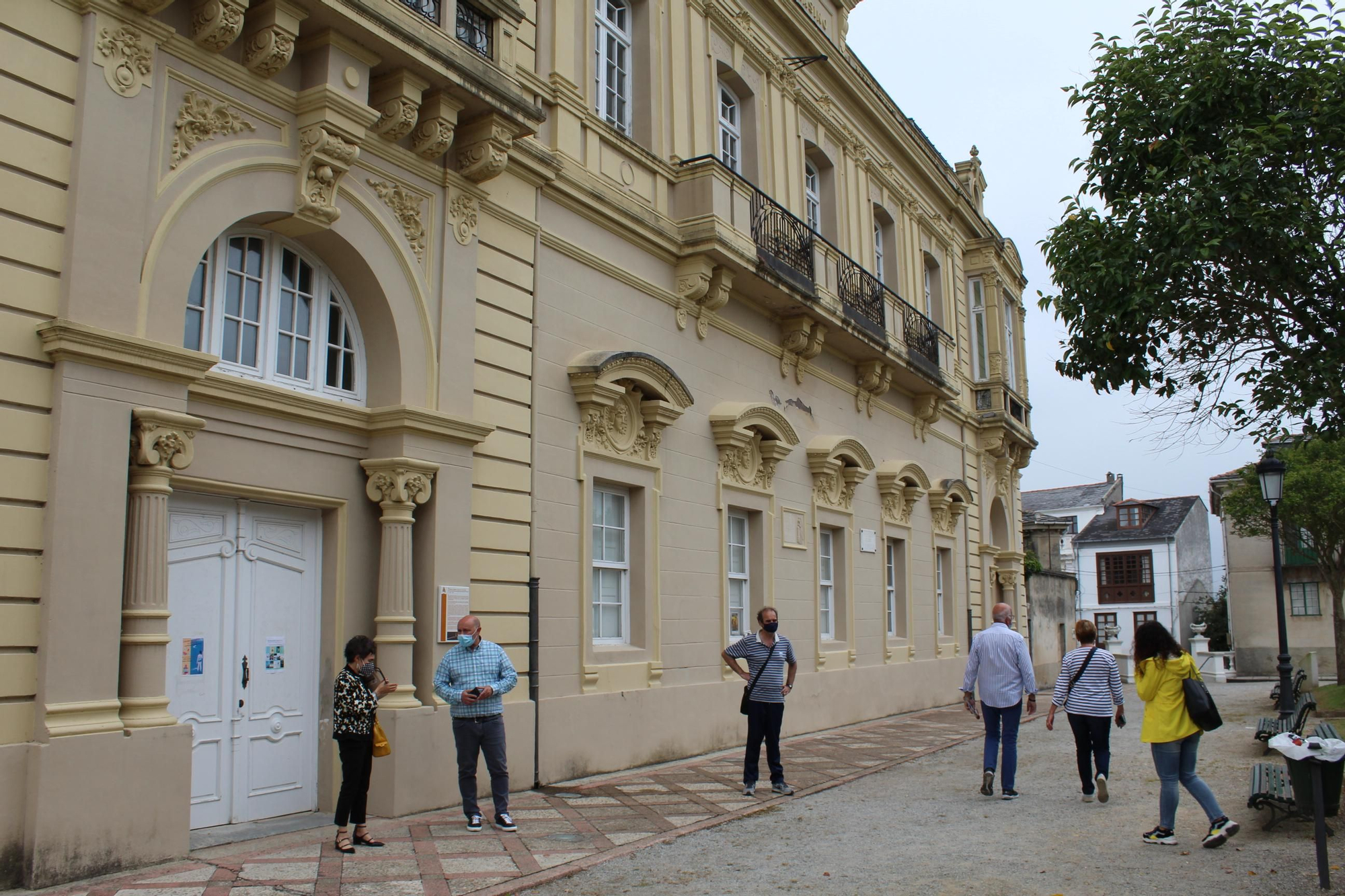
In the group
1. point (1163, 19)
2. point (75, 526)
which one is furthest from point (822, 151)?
point (75, 526)

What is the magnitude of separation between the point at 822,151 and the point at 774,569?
7.15m

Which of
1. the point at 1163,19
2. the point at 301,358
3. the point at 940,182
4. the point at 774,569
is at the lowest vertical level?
the point at 774,569

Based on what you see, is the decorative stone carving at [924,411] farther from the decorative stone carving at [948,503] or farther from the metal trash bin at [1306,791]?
the metal trash bin at [1306,791]

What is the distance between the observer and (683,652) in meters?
12.9

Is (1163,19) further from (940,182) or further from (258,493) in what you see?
(940,182)

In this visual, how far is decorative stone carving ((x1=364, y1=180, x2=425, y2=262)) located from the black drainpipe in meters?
3.18

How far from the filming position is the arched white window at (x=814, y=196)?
60.0 ft

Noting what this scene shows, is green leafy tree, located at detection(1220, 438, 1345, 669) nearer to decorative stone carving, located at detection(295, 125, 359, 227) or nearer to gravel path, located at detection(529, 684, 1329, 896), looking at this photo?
gravel path, located at detection(529, 684, 1329, 896)

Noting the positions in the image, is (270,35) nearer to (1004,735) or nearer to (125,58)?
(125,58)

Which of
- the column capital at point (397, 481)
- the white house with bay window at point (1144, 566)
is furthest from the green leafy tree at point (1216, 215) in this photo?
the white house with bay window at point (1144, 566)

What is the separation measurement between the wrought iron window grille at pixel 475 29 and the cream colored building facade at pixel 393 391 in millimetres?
34

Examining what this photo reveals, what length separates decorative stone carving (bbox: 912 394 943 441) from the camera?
68.7 feet

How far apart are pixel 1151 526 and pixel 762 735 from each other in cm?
5234

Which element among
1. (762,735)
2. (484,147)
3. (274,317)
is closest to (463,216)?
(484,147)
